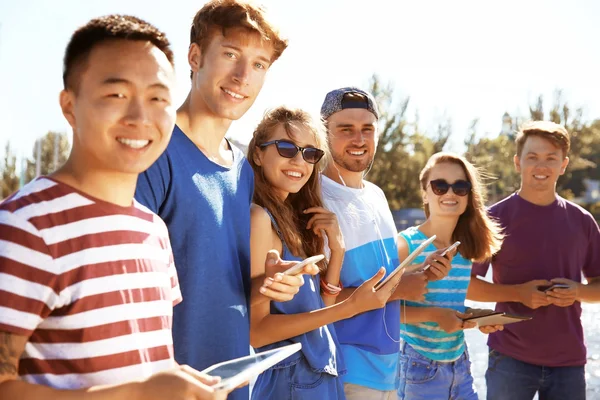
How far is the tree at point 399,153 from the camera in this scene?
31500mm

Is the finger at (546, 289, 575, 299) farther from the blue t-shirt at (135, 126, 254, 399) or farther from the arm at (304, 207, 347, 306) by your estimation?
the blue t-shirt at (135, 126, 254, 399)

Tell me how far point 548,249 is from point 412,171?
27.9 m

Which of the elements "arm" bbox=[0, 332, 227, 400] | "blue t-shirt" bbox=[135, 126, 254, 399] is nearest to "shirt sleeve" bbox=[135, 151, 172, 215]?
"blue t-shirt" bbox=[135, 126, 254, 399]

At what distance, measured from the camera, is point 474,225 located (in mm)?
4105

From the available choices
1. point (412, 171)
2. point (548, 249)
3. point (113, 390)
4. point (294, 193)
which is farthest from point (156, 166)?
point (412, 171)

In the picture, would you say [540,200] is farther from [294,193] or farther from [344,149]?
[294,193]

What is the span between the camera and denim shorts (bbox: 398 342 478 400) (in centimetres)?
377

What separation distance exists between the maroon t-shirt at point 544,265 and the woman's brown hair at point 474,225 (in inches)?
7.2

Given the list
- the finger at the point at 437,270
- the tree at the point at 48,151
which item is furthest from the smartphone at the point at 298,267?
the tree at the point at 48,151

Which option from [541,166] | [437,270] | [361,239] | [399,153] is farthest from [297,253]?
[399,153]

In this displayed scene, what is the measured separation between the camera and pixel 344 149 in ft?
11.8

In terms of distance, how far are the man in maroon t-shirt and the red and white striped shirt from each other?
Result: 10.2ft

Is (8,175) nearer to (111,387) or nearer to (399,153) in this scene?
(399,153)

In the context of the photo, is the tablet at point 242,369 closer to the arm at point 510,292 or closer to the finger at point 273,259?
the finger at point 273,259
